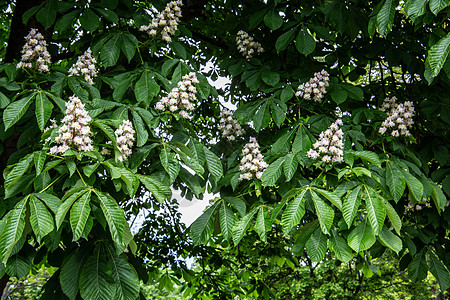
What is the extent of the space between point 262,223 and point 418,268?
1753 millimetres

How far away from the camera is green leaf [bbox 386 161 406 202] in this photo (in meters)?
2.89

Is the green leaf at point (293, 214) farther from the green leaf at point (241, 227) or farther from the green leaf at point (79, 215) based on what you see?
the green leaf at point (79, 215)

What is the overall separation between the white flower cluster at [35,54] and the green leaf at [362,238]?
88.3 inches

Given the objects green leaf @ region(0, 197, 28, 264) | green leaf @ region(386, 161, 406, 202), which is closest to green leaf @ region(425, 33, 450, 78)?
green leaf @ region(386, 161, 406, 202)

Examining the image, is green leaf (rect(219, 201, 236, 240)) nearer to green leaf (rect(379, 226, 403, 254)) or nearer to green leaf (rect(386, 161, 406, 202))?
green leaf (rect(379, 226, 403, 254))

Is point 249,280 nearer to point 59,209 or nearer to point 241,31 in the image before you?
point 241,31

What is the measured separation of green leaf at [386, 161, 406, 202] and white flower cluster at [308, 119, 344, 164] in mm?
353

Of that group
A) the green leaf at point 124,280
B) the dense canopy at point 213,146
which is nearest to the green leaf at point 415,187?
the dense canopy at point 213,146

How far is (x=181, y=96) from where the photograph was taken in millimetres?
2961

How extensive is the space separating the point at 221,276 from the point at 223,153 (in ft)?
8.95

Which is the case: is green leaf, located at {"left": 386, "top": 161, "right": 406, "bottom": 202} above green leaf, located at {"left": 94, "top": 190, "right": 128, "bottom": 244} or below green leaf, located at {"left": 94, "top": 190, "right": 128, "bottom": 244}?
below

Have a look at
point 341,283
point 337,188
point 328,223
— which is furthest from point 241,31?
point 341,283

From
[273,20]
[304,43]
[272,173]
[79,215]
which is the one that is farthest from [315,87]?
[79,215]

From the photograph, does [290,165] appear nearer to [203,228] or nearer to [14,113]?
[203,228]
